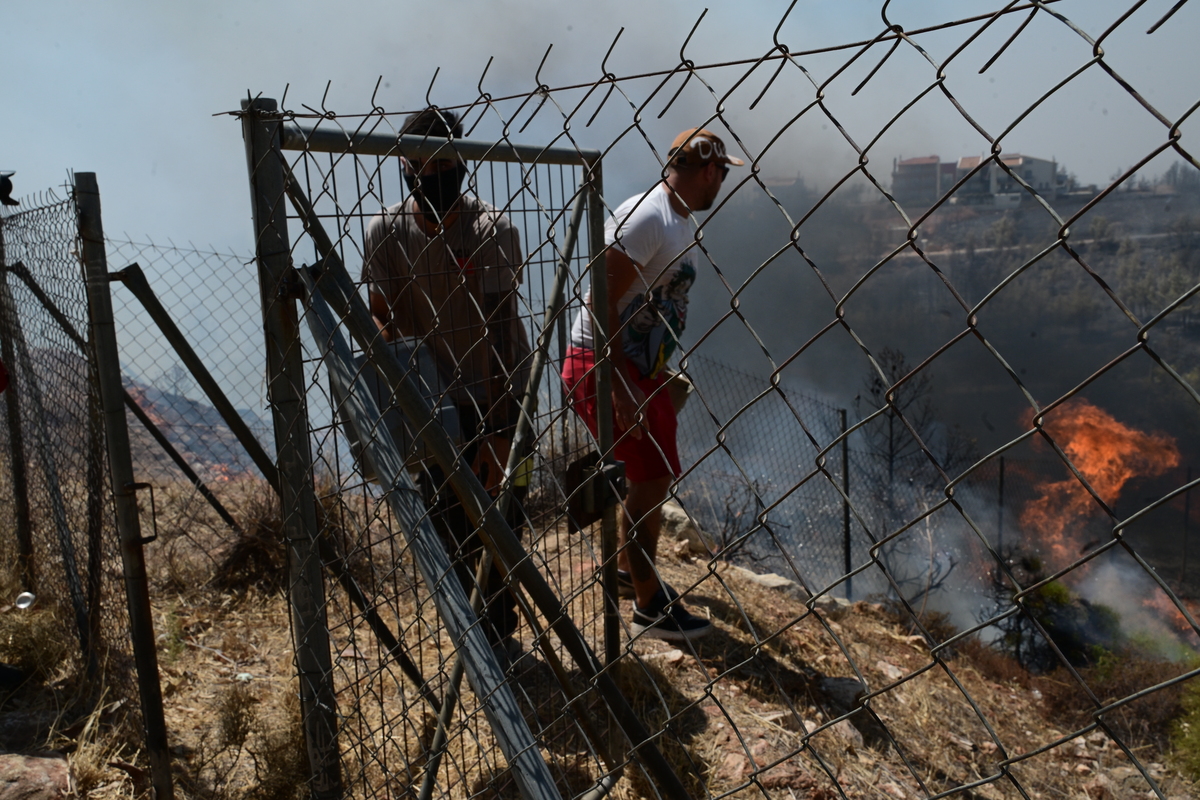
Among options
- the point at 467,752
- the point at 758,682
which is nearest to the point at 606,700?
the point at 467,752

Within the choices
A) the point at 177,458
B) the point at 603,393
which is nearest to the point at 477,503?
the point at 603,393

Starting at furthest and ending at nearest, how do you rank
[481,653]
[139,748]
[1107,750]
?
1. [1107,750]
2. [139,748]
3. [481,653]

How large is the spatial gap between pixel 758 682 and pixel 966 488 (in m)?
13.1

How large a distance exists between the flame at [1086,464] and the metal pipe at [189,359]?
52.7ft

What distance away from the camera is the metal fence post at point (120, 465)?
87.8 inches

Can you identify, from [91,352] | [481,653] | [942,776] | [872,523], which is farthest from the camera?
[872,523]

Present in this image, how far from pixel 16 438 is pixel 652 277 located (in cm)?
298

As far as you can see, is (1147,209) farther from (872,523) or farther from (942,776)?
(942,776)

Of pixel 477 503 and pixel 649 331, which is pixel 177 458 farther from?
pixel 477 503

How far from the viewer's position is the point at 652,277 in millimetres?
2961

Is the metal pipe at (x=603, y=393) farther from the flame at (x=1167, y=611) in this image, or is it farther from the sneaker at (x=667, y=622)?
the flame at (x=1167, y=611)

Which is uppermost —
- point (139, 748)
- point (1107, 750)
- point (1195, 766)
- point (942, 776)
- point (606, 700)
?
point (139, 748)

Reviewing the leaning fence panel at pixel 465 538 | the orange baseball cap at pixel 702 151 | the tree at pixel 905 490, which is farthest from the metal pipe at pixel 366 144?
the tree at pixel 905 490

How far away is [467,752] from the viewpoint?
2.81m
